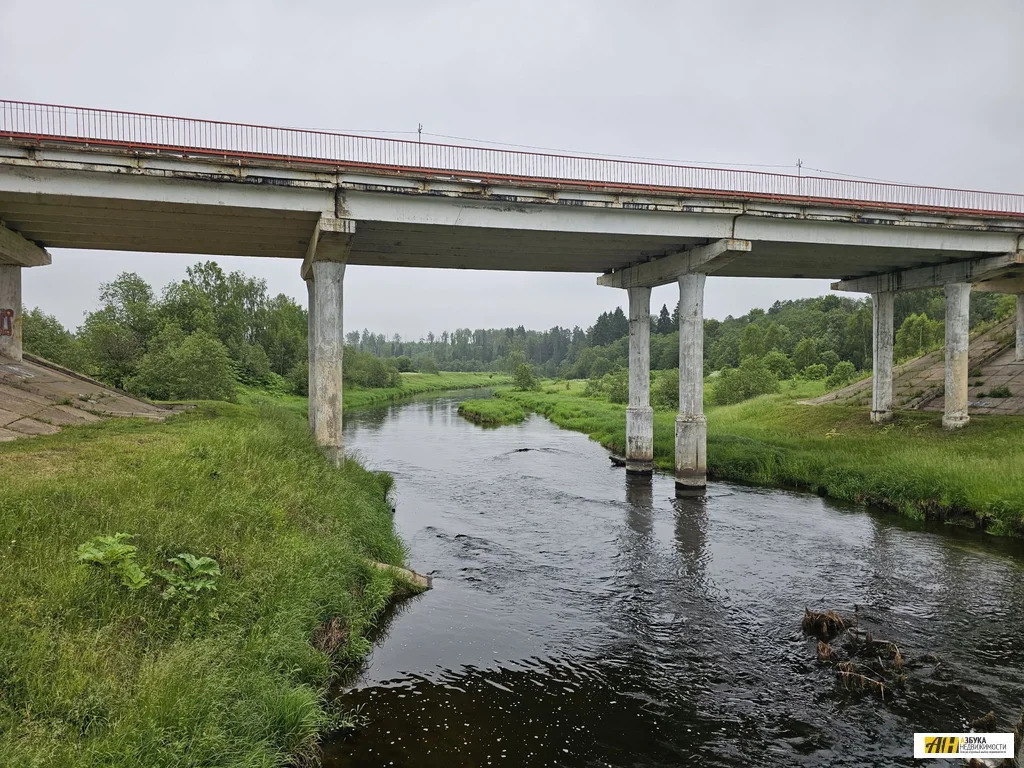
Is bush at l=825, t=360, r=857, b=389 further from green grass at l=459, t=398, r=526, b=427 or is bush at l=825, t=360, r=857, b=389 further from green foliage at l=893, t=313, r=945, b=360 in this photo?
green grass at l=459, t=398, r=526, b=427

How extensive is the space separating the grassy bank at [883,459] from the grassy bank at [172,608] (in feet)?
50.7

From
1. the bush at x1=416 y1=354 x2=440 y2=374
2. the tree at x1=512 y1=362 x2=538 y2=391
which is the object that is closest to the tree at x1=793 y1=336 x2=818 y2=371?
the tree at x1=512 y1=362 x2=538 y2=391

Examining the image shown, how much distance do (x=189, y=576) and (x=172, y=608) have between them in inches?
32.2

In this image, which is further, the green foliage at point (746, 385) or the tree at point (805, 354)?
the tree at point (805, 354)

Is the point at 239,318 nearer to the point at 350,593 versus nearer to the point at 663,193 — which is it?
the point at 663,193

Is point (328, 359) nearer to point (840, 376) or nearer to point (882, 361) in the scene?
point (882, 361)

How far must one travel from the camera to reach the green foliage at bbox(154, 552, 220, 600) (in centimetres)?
764

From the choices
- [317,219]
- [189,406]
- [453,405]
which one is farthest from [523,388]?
[317,219]

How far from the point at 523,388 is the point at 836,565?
77.3 meters

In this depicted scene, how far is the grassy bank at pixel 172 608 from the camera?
18.2 ft

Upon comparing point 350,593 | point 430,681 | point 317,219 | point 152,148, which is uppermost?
point 152,148

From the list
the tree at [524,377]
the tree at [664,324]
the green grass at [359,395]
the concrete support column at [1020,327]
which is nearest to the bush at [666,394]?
the concrete support column at [1020,327]

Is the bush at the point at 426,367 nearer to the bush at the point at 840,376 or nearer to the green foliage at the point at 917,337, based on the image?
the green foliage at the point at 917,337

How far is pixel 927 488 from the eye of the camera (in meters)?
18.6
